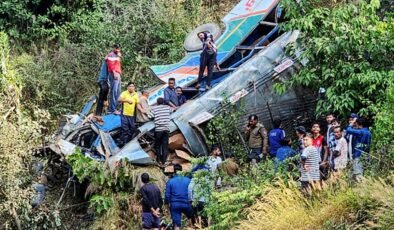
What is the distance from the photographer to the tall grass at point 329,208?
977cm

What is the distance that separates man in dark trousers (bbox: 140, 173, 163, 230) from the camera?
1252cm

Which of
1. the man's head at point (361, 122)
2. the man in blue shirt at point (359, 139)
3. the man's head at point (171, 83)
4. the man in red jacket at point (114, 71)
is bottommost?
the man in blue shirt at point (359, 139)

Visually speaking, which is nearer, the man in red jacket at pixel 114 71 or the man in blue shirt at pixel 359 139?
the man in blue shirt at pixel 359 139

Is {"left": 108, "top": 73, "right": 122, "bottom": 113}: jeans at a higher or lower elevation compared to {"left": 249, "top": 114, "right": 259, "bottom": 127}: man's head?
higher

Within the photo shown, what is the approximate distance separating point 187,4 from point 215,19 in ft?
3.46

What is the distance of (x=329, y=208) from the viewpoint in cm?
1036

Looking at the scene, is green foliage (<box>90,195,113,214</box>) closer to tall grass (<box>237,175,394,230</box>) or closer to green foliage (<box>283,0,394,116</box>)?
tall grass (<box>237,175,394,230</box>)

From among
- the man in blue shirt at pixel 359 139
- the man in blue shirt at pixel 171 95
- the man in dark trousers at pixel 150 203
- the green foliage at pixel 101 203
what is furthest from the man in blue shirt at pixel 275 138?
the green foliage at pixel 101 203

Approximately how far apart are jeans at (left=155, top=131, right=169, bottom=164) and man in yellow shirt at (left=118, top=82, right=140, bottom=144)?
0.79 metres

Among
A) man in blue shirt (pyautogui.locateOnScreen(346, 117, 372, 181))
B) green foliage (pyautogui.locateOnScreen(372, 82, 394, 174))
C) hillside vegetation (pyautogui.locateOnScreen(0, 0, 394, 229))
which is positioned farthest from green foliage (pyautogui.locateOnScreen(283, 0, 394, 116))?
green foliage (pyautogui.locateOnScreen(372, 82, 394, 174))

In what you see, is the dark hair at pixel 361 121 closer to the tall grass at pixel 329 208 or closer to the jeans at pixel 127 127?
the tall grass at pixel 329 208

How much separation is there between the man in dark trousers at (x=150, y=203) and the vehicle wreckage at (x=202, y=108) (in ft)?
8.04

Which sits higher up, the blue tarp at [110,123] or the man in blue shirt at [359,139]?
the blue tarp at [110,123]

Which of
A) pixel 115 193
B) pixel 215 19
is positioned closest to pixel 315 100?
pixel 115 193
